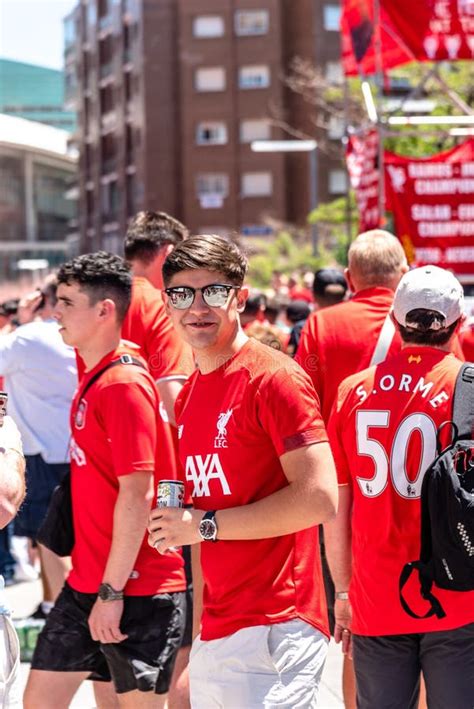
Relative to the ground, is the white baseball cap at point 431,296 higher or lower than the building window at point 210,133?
lower

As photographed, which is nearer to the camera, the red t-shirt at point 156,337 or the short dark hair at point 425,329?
the short dark hair at point 425,329

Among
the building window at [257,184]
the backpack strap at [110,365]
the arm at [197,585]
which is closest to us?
the arm at [197,585]

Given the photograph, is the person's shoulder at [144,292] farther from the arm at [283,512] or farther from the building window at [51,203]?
the building window at [51,203]

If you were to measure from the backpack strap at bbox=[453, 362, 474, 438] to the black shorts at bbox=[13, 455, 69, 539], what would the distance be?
4.17 metres

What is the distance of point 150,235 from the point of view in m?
5.93

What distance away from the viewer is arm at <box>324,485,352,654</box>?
4.37 metres

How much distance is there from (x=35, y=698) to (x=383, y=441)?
5.03 ft

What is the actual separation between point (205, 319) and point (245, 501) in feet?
1.67

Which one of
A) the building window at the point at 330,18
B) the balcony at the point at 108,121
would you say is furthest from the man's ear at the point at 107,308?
the balcony at the point at 108,121

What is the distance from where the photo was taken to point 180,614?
183 inches

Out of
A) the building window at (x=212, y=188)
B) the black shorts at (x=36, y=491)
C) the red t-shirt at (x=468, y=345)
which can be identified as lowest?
the black shorts at (x=36, y=491)

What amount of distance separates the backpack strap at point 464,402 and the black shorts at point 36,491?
4173 millimetres

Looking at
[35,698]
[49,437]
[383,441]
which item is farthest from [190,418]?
[49,437]

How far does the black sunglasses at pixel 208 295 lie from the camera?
362 centimetres
